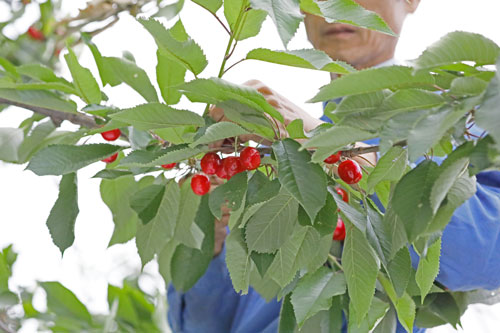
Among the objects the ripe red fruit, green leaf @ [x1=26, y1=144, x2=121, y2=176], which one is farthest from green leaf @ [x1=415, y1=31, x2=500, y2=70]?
green leaf @ [x1=26, y1=144, x2=121, y2=176]

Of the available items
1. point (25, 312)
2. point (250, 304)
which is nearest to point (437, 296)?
point (250, 304)

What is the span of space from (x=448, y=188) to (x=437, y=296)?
18.9 inches

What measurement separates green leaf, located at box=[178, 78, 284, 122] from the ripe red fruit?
0.06 metres

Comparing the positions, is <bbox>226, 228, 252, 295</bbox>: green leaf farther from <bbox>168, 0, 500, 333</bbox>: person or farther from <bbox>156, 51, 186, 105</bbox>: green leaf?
<bbox>168, 0, 500, 333</bbox>: person

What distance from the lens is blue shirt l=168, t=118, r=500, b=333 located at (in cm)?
78

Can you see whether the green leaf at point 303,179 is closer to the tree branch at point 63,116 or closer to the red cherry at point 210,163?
the red cherry at point 210,163

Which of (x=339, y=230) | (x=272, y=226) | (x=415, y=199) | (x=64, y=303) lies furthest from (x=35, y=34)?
(x=415, y=199)

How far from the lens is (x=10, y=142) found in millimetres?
738

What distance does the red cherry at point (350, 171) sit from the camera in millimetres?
495

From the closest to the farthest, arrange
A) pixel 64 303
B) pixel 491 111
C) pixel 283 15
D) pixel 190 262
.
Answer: pixel 491 111, pixel 283 15, pixel 190 262, pixel 64 303

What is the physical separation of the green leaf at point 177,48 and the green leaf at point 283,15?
88mm

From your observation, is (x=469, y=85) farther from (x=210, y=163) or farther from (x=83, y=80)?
(x=83, y=80)

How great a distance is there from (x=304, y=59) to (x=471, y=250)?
0.45 metres

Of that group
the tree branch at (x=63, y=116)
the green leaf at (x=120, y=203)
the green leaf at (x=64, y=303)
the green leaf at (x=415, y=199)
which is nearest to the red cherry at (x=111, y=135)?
the tree branch at (x=63, y=116)
